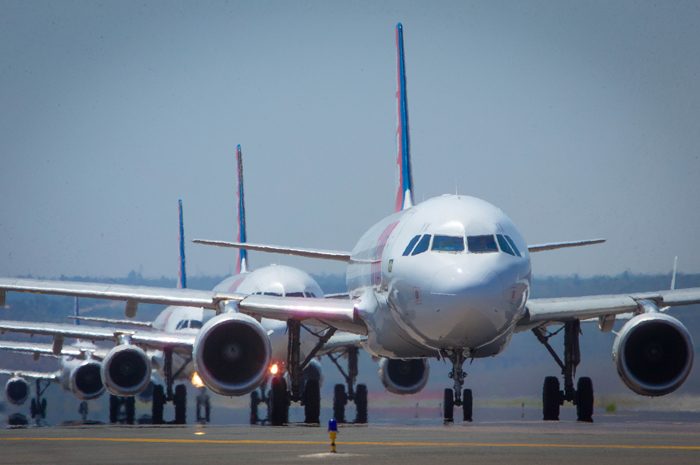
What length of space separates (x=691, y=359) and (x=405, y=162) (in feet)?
37.1

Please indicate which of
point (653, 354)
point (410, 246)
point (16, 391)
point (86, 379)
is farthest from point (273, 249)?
point (16, 391)

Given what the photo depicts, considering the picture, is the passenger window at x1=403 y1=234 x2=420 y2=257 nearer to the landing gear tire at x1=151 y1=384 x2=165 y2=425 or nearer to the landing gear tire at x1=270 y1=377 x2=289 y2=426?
the landing gear tire at x1=270 y1=377 x2=289 y2=426

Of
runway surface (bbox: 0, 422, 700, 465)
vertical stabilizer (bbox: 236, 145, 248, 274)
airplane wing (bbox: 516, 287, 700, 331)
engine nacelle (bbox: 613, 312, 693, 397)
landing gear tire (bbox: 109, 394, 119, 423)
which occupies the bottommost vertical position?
landing gear tire (bbox: 109, 394, 119, 423)

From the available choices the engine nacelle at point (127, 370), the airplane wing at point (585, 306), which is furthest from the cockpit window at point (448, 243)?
the engine nacelle at point (127, 370)

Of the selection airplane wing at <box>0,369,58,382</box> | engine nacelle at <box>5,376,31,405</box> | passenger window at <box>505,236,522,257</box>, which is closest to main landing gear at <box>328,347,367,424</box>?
passenger window at <box>505,236,522,257</box>

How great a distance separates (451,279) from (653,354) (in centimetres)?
485

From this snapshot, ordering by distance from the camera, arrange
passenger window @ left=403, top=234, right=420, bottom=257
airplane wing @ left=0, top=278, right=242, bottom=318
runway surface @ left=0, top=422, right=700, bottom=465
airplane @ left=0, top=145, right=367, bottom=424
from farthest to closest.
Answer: airplane @ left=0, top=145, right=367, bottom=424 → airplane wing @ left=0, top=278, right=242, bottom=318 → passenger window @ left=403, top=234, right=420, bottom=257 → runway surface @ left=0, top=422, right=700, bottom=465

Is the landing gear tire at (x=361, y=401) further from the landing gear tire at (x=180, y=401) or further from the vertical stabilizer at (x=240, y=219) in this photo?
the vertical stabilizer at (x=240, y=219)

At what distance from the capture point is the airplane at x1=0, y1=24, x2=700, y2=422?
14242mm

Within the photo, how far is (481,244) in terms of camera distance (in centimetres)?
1458

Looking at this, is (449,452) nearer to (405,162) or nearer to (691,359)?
(691,359)

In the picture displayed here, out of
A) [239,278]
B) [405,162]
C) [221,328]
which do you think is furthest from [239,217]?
[221,328]

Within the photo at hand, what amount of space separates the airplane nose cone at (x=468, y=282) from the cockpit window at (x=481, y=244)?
0.54 m

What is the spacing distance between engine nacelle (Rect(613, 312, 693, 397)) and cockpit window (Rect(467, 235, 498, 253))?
348cm
